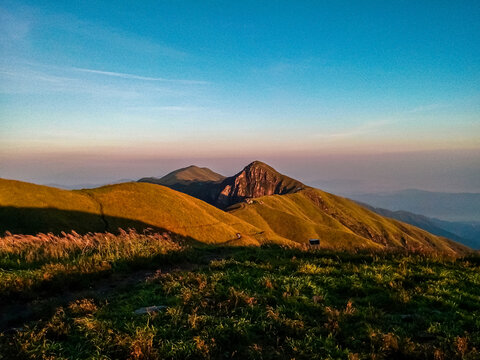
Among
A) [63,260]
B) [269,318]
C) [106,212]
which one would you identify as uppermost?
[63,260]

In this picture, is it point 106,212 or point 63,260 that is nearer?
point 63,260

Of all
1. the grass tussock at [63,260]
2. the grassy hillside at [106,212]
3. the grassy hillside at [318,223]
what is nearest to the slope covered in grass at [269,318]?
the grass tussock at [63,260]

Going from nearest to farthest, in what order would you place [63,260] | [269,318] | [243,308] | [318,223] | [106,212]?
[269,318], [243,308], [63,260], [106,212], [318,223]

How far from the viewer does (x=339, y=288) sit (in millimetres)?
8461

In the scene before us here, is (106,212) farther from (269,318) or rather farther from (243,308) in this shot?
(269,318)

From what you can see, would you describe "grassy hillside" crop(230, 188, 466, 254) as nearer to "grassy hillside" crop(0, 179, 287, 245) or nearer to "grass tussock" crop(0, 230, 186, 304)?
"grassy hillside" crop(0, 179, 287, 245)

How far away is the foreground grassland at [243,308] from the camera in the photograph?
5.20 m

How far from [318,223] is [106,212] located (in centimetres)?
12272

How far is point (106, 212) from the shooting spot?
198ft

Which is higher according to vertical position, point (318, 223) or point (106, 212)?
point (106, 212)

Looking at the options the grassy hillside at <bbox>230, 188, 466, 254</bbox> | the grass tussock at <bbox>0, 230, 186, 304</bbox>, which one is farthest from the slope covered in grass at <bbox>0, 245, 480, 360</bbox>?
the grassy hillside at <bbox>230, 188, 466, 254</bbox>

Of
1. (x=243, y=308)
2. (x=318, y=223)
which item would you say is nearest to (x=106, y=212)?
(x=243, y=308)

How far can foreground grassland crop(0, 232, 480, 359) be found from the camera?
5.20 metres

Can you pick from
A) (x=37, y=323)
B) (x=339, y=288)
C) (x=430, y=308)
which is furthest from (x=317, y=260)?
(x=37, y=323)
